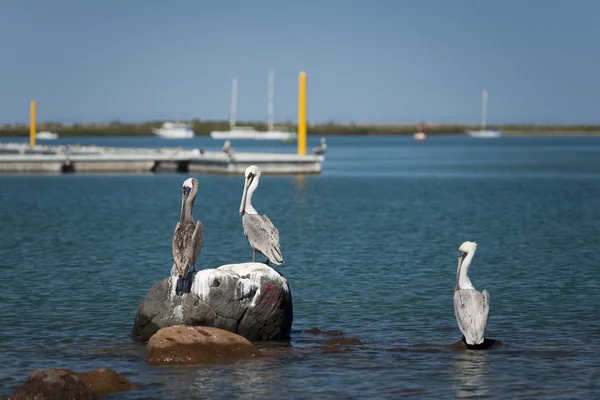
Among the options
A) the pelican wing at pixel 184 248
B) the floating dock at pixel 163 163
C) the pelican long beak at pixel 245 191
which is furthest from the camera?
the floating dock at pixel 163 163

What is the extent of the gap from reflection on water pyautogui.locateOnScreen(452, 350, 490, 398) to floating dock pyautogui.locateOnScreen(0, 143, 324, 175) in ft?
155

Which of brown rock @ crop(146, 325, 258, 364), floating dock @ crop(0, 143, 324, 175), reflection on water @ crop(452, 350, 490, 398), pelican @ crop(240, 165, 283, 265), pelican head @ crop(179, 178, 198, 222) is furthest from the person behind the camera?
floating dock @ crop(0, 143, 324, 175)

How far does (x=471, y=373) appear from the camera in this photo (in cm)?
1455

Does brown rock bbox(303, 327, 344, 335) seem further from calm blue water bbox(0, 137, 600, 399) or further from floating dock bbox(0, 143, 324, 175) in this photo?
floating dock bbox(0, 143, 324, 175)

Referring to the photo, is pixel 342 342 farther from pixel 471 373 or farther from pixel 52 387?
pixel 52 387

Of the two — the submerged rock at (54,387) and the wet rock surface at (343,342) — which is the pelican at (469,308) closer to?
the wet rock surface at (343,342)

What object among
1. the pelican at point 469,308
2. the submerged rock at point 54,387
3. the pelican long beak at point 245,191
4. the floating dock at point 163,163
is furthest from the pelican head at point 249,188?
the floating dock at point 163,163

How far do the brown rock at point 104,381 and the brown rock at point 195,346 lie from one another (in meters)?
1.42

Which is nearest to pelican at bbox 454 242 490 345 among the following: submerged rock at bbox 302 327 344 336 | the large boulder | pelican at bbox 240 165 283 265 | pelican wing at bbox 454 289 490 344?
pelican wing at bbox 454 289 490 344

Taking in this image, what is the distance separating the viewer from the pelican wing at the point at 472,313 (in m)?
15.5

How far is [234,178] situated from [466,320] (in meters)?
51.7

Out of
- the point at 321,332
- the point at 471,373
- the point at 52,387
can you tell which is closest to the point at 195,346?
the point at 321,332

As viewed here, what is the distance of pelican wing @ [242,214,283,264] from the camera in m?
17.0

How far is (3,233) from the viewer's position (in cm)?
3419
